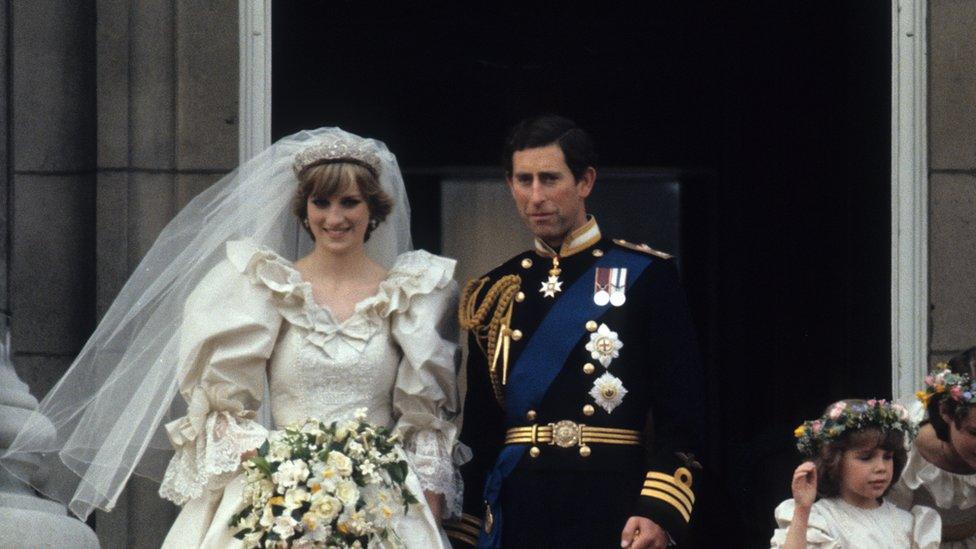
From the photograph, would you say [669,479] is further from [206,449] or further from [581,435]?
[206,449]

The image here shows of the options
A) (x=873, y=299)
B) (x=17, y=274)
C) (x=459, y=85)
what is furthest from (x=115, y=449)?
(x=459, y=85)

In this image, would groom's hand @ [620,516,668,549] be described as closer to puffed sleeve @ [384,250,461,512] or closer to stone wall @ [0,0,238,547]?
puffed sleeve @ [384,250,461,512]

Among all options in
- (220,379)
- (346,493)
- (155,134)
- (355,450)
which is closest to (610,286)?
(355,450)

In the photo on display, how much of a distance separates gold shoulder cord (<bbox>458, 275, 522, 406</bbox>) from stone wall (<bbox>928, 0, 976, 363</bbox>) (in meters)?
1.88

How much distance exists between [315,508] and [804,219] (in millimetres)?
3953

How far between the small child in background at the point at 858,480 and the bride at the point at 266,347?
1.10 metres

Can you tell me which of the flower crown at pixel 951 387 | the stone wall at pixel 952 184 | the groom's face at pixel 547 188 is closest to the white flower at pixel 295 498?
the groom's face at pixel 547 188

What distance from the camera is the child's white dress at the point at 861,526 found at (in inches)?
276

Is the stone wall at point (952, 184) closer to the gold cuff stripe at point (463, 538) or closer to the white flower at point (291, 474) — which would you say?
the gold cuff stripe at point (463, 538)

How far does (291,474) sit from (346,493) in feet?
0.53

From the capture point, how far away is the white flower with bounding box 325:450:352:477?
6848mm

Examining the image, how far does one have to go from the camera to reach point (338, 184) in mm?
7383

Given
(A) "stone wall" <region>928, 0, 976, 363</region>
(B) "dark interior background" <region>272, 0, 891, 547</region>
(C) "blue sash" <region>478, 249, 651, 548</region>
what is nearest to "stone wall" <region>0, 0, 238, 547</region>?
(B) "dark interior background" <region>272, 0, 891, 547</region>

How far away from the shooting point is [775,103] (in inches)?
411
